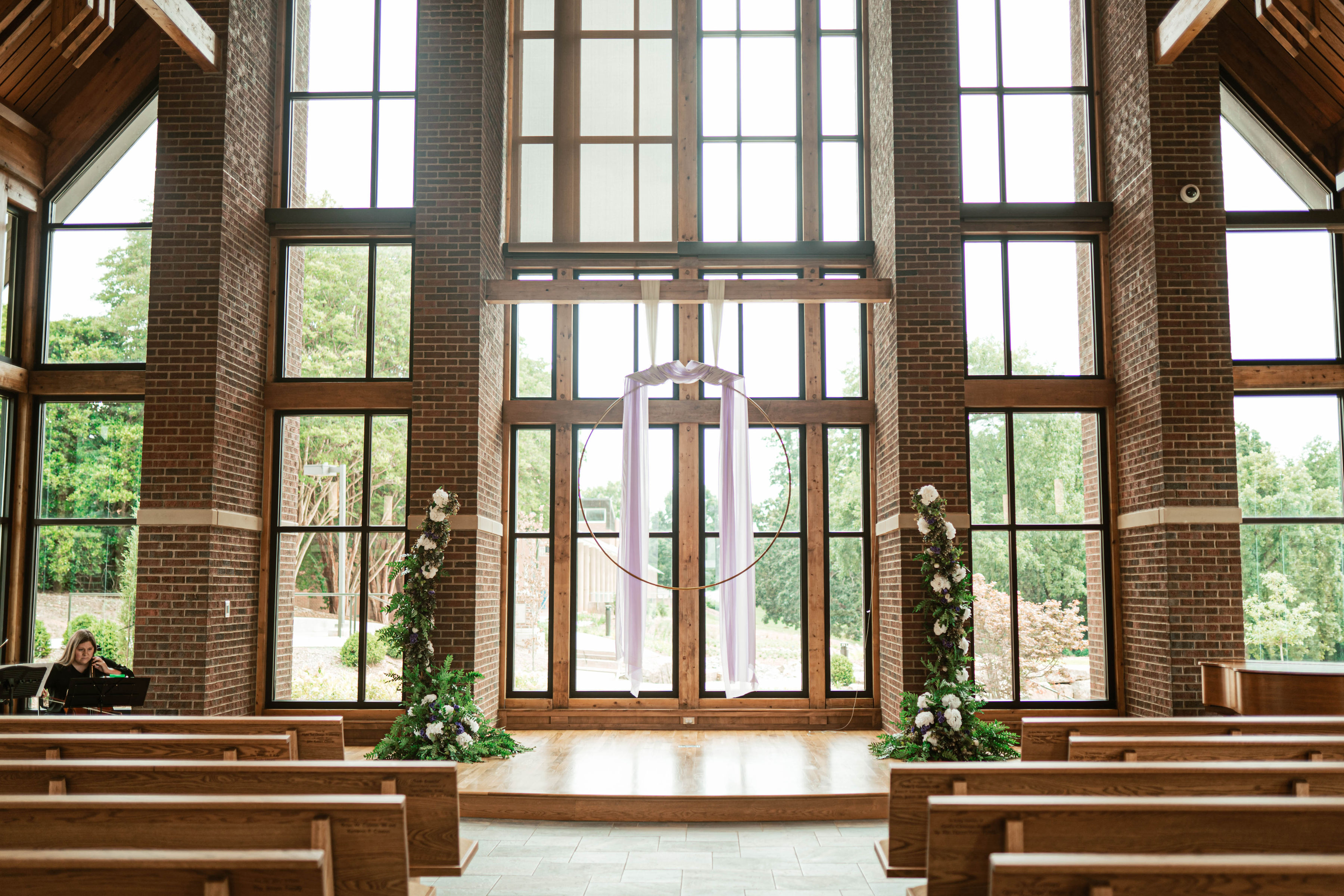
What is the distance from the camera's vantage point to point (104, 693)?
282 inches

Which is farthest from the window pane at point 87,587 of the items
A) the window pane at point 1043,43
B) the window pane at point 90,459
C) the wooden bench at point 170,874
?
the window pane at point 1043,43

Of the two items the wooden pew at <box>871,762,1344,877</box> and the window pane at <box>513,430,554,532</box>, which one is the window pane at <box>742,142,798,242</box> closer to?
the window pane at <box>513,430,554,532</box>

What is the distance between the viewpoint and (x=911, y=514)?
810 centimetres

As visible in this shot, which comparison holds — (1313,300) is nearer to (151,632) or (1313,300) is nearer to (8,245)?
(151,632)

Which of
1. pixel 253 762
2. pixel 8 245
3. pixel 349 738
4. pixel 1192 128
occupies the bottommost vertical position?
pixel 349 738

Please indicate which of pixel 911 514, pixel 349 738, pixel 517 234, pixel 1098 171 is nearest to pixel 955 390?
pixel 911 514

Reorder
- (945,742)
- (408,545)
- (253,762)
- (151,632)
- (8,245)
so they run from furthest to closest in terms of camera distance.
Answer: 1. (8,245)
2. (408,545)
3. (151,632)
4. (945,742)
5. (253,762)

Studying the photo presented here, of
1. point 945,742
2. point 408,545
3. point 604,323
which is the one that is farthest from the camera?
point 604,323

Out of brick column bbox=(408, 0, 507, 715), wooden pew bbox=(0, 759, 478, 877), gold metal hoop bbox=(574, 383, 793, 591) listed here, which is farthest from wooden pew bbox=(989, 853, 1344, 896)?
brick column bbox=(408, 0, 507, 715)

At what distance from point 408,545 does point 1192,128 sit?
7358 mm

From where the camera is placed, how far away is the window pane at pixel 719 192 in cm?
961

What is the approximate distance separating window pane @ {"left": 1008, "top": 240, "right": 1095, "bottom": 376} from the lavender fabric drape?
275 cm

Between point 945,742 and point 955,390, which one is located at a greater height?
point 955,390

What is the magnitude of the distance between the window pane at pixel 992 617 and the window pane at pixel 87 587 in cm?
732
